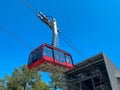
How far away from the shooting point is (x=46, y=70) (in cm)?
1495

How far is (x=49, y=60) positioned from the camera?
44.4ft

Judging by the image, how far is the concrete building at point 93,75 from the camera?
1449 cm

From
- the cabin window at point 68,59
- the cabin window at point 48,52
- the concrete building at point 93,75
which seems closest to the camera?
the cabin window at point 48,52

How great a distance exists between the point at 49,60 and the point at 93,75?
4.30 metres

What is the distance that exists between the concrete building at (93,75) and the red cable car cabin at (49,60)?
3.64 feet

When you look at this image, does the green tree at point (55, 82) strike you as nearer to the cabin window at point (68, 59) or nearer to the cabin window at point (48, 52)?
the cabin window at point (68, 59)

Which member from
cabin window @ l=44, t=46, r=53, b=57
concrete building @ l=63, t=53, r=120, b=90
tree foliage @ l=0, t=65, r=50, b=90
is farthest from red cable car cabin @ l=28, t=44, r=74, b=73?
tree foliage @ l=0, t=65, r=50, b=90

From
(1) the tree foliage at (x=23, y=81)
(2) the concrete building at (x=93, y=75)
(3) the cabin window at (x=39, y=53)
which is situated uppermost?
(1) the tree foliage at (x=23, y=81)

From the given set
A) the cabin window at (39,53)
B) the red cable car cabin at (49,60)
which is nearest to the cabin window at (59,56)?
the red cable car cabin at (49,60)

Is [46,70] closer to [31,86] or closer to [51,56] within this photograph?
[51,56]

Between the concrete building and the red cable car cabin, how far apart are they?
111 centimetres

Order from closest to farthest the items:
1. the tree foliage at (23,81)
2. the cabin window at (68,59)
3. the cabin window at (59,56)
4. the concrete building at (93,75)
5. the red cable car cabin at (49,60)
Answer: the red cable car cabin at (49,60)
the concrete building at (93,75)
the cabin window at (59,56)
the cabin window at (68,59)
the tree foliage at (23,81)

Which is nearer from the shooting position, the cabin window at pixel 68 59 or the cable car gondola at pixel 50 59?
the cable car gondola at pixel 50 59

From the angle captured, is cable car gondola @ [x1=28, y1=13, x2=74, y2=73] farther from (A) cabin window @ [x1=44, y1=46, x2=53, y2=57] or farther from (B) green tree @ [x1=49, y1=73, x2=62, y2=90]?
(B) green tree @ [x1=49, y1=73, x2=62, y2=90]
